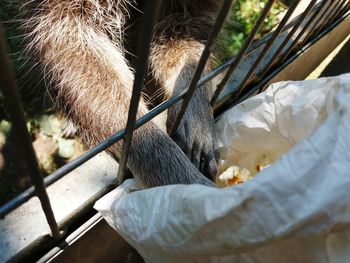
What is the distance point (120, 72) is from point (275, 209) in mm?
1037

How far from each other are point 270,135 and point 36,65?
42.2 inches

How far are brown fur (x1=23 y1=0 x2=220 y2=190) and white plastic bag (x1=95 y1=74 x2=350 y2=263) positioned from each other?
249 millimetres

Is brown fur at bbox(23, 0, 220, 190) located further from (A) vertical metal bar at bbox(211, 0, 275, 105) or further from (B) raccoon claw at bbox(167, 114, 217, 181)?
(A) vertical metal bar at bbox(211, 0, 275, 105)

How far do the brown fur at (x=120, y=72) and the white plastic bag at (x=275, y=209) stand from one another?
249mm

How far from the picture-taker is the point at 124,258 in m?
1.94

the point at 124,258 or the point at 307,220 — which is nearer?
the point at 307,220

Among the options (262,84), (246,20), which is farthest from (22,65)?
(246,20)

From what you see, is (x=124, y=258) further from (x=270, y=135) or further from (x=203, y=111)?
(x=270, y=135)

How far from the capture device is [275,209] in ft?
3.14

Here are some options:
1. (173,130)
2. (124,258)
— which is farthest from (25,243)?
(124,258)

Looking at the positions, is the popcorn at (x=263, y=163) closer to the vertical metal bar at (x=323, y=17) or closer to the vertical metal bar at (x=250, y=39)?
the vertical metal bar at (x=250, y=39)

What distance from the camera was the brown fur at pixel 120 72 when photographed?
1537 mm

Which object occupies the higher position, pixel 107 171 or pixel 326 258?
pixel 107 171

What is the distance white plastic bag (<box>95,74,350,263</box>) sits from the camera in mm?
956
